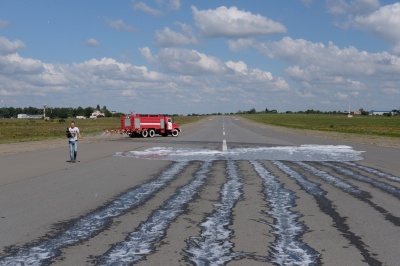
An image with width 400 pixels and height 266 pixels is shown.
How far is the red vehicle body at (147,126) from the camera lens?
41.7 m

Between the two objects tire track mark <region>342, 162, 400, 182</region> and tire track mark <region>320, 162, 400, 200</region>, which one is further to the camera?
tire track mark <region>342, 162, 400, 182</region>

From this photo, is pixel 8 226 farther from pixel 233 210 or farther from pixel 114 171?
pixel 114 171

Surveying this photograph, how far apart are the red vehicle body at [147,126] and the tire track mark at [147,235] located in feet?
101

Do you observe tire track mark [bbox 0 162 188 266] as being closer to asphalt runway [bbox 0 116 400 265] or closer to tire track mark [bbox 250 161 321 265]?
asphalt runway [bbox 0 116 400 265]

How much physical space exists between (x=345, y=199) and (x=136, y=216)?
177 inches

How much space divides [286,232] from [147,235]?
200cm

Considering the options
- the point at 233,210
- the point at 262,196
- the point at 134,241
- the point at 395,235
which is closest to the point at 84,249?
the point at 134,241

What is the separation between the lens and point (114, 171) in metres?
16.0

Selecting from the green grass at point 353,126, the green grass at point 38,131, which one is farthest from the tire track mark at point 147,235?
the green grass at point 353,126

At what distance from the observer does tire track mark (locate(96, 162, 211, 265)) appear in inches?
237

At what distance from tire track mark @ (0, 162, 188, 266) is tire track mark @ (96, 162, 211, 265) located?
59 cm

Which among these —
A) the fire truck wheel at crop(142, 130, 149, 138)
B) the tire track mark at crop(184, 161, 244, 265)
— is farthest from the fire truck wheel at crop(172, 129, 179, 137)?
the tire track mark at crop(184, 161, 244, 265)

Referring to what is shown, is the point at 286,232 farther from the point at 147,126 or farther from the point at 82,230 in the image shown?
the point at 147,126

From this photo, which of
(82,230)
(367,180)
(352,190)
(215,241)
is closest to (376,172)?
(367,180)
